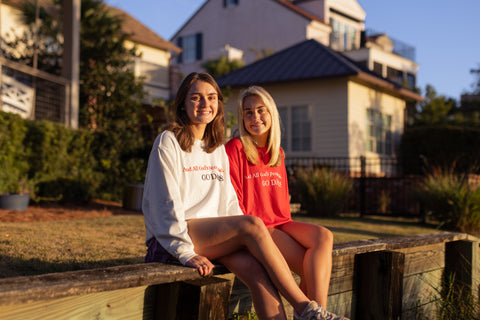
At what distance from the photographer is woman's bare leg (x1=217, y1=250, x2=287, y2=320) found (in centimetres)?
250

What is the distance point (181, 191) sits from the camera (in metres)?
2.77

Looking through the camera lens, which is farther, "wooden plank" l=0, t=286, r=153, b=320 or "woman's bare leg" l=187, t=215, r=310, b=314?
"woman's bare leg" l=187, t=215, r=310, b=314

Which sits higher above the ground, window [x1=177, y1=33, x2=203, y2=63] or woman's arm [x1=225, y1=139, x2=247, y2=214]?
window [x1=177, y1=33, x2=203, y2=63]

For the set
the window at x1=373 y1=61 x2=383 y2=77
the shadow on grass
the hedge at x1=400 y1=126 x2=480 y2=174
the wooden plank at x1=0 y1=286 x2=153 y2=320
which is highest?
the window at x1=373 y1=61 x2=383 y2=77

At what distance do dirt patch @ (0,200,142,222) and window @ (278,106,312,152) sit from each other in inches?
337

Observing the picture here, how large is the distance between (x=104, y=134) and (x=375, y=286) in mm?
8221

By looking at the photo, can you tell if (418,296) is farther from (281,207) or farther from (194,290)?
(194,290)

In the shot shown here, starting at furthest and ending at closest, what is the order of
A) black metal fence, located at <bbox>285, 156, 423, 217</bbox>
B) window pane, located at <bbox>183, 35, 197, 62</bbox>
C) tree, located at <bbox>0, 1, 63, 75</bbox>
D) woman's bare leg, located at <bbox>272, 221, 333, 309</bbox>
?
window pane, located at <bbox>183, 35, 197, 62</bbox>, tree, located at <bbox>0, 1, 63, 75</bbox>, black metal fence, located at <bbox>285, 156, 423, 217</bbox>, woman's bare leg, located at <bbox>272, 221, 333, 309</bbox>

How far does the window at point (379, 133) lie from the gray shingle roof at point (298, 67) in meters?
2.05

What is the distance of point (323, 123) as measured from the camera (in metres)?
16.8

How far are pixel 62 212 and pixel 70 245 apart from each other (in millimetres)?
3670

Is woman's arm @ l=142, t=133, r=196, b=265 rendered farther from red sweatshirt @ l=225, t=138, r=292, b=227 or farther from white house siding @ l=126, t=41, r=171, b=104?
white house siding @ l=126, t=41, r=171, b=104

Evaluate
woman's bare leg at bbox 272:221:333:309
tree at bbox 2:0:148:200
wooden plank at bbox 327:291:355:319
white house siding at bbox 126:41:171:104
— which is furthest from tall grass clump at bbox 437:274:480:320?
white house siding at bbox 126:41:171:104

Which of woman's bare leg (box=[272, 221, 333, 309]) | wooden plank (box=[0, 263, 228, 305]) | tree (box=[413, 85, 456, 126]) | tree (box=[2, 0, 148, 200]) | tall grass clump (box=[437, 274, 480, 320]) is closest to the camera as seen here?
wooden plank (box=[0, 263, 228, 305])
